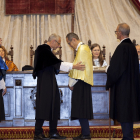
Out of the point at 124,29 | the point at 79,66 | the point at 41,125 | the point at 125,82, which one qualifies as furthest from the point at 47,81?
the point at 124,29

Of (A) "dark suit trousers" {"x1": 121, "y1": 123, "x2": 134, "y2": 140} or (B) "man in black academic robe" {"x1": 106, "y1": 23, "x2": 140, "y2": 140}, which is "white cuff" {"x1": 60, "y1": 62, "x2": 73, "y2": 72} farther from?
(A) "dark suit trousers" {"x1": 121, "y1": 123, "x2": 134, "y2": 140}

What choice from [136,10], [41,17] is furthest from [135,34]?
[41,17]

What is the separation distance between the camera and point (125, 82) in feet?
11.6

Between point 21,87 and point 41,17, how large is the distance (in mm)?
3436

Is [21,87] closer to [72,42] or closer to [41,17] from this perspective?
[72,42]

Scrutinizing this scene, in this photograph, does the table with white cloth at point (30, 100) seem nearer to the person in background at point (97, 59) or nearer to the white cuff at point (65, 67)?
the person in background at point (97, 59)

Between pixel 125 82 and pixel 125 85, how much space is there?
4cm

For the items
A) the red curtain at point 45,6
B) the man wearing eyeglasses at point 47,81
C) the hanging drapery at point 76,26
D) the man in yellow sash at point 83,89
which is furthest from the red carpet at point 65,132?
the red curtain at point 45,6

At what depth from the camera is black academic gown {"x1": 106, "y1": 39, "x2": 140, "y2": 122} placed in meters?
Answer: 3.49

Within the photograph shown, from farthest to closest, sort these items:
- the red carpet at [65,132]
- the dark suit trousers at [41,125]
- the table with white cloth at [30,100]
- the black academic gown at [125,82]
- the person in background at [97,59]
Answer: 1. the person in background at [97,59]
2. the table with white cloth at [30,100]
3. the red carpet at [65,132]
4. the dark suit trousers at [41,125]
5. the black academic gown at [125,82]

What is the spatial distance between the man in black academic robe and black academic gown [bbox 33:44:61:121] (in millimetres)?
949

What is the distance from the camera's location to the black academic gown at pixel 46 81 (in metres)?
3.93

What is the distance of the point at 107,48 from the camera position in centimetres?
751

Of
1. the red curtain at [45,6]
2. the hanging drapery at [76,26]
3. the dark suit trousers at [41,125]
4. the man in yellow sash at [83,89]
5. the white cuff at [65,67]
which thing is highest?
the red curtain at [45,6]
